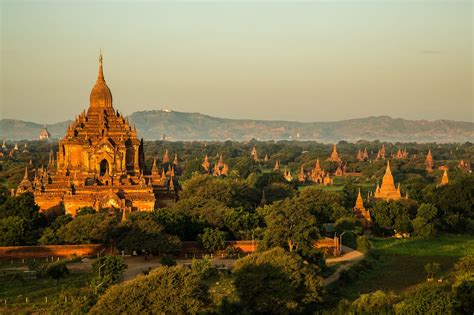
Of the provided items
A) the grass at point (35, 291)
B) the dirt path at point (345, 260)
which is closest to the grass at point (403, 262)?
the dirt path at point (345, 260)

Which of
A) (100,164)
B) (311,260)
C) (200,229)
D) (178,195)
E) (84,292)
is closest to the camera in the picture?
(84,292)

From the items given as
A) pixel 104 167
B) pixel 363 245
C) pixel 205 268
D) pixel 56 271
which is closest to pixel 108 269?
pixel 56 271

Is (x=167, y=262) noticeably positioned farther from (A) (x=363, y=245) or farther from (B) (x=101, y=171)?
(A) (x=363, y=245)

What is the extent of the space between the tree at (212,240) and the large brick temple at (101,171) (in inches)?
271

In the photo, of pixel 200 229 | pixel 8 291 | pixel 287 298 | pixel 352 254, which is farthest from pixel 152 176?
pixel 287 298

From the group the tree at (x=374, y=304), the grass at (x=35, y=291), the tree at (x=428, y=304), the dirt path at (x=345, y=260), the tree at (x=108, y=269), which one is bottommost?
the dirt path at (x=345, y=260)

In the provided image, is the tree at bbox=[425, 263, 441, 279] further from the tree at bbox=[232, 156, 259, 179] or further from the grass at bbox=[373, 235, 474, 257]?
the tree at bbox=[232, 156, 259, 179]

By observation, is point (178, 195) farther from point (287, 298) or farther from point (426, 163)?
point (426, 163)

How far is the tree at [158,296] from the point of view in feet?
94.8

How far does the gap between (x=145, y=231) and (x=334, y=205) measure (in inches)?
936

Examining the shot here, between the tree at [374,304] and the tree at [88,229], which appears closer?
the tree at [374,304]

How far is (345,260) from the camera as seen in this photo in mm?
52062

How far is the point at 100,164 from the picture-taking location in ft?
194

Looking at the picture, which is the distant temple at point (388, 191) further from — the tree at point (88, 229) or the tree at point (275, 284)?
the tree at point (275, 284)
